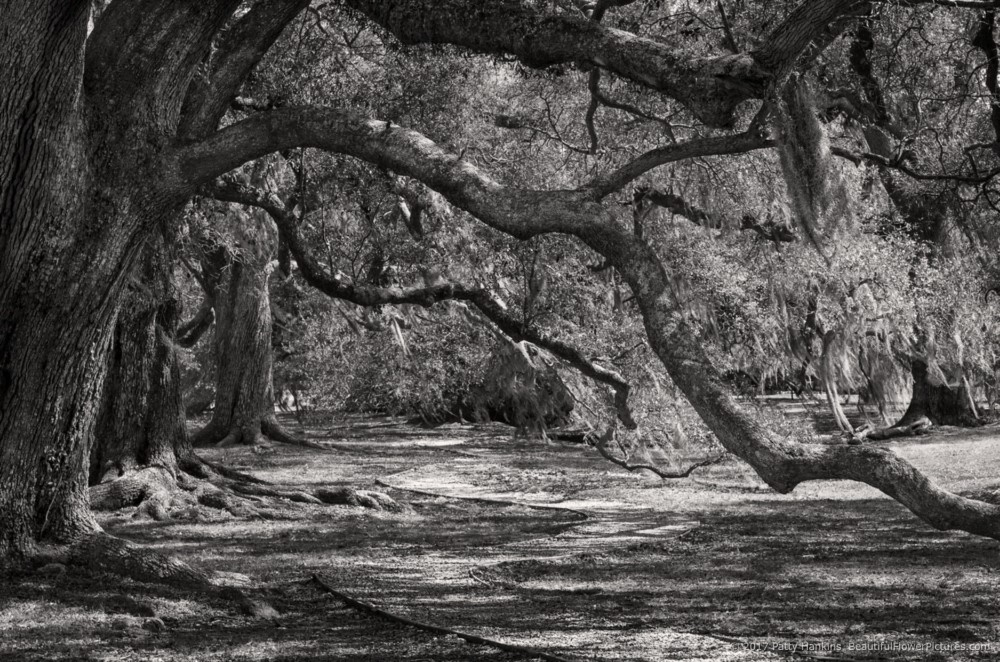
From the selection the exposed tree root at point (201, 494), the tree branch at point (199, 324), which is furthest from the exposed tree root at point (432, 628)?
the tree branch at point (199, 324)

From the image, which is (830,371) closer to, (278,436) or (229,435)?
(278,436)

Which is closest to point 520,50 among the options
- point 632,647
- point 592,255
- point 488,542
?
point 632,647

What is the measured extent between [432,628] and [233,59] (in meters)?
3.86

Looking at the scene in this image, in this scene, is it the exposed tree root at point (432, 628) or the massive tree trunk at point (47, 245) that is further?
the massive tree trunk at point (47, 245)

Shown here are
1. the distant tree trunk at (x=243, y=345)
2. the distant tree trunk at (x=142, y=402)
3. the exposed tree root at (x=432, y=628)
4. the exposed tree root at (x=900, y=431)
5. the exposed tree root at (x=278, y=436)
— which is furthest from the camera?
the exposed tree root at (x=278, y=436)

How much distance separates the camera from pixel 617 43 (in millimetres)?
7551

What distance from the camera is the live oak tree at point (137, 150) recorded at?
22.9 ft

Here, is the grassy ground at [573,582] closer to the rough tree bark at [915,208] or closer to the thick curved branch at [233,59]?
the thick curved branch at [233,59]

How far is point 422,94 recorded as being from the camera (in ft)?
41.0

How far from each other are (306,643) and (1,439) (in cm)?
226

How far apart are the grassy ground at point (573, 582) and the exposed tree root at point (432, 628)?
0.06 m

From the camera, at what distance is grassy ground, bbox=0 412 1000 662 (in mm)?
6551

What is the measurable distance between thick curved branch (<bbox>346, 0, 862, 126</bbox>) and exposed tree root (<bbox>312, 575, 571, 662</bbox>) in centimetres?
327

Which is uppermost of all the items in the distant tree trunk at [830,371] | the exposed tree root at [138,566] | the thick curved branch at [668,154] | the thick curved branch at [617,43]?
the thick curved branch at [617,43]
